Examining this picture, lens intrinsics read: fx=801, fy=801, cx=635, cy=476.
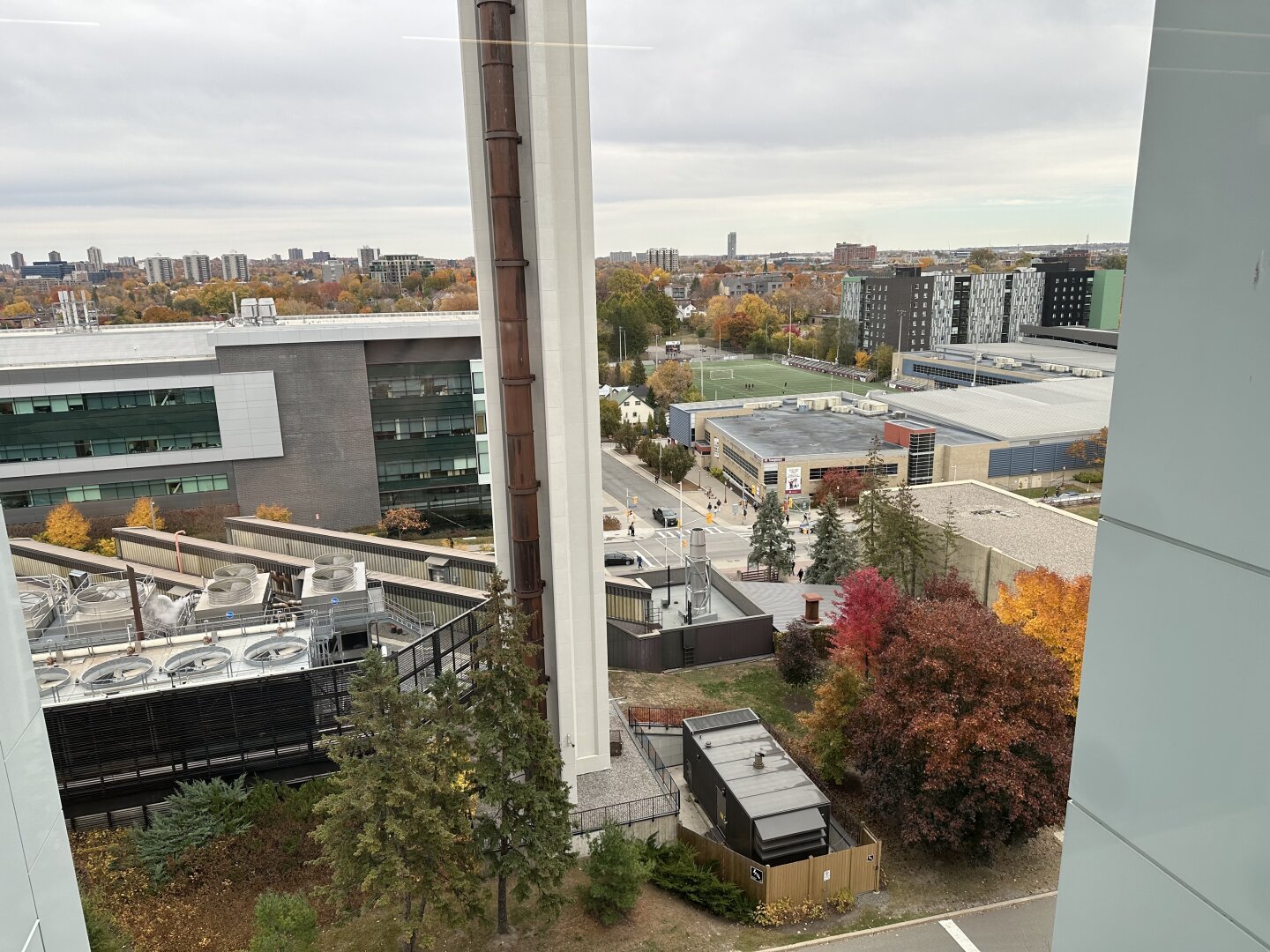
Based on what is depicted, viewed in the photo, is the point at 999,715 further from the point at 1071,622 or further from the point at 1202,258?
the point at 1202,258

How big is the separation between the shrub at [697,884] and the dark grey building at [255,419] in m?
13.6

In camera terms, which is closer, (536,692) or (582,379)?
(536,692)

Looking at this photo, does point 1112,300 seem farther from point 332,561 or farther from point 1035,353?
point 1035,353

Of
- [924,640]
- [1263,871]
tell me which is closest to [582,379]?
[924,640]

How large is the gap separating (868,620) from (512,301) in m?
6.51

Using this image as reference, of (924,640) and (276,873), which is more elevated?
(924,640)

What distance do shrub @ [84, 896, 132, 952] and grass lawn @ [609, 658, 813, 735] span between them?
7171 mm

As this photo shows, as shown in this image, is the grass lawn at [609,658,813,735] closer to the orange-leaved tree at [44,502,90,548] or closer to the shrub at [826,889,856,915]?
the shrub at [826,889,856,915]

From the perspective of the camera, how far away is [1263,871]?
40.2 inches

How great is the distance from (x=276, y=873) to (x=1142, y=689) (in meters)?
8.26

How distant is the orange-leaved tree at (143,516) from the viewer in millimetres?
17983

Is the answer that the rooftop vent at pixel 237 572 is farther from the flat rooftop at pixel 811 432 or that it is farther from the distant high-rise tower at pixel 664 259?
the distant high-rise tower at pixel 664 259

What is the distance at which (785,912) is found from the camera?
7363mm

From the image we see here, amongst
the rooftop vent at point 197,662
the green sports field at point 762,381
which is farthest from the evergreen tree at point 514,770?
the green sports field at point 762,381
